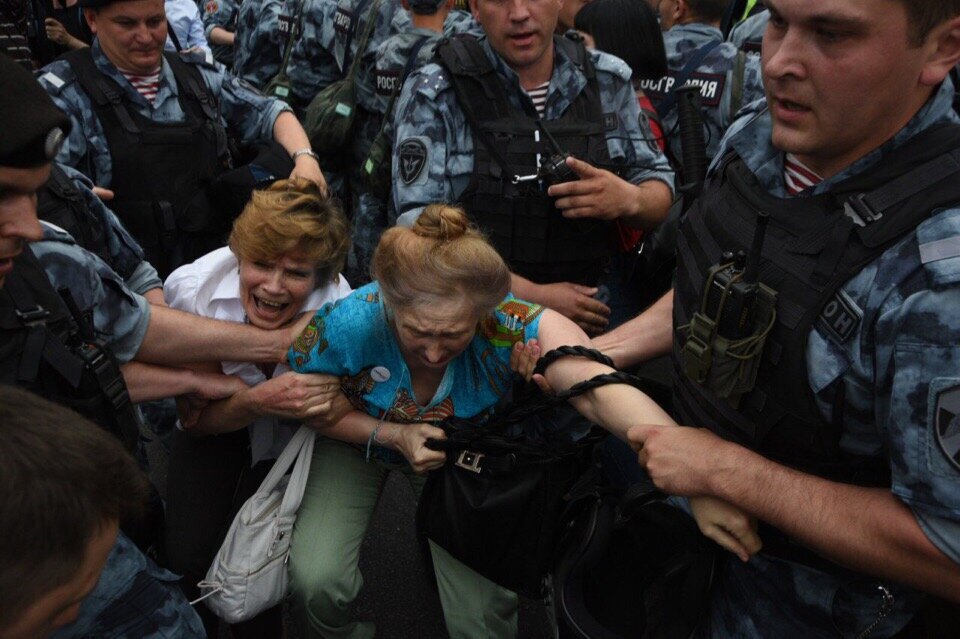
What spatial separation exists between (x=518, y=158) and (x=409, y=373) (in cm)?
82

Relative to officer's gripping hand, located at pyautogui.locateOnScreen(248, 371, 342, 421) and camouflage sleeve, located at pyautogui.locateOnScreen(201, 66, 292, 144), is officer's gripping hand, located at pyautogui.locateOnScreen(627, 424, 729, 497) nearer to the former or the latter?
officer's gripping hand, located at pyautogui.locateOnScreen(248, 371, 342, 421)

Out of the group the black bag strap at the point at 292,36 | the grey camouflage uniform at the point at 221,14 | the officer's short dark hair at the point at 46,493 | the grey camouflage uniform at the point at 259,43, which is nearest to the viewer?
the officer's short dark hair at the point at 46,493

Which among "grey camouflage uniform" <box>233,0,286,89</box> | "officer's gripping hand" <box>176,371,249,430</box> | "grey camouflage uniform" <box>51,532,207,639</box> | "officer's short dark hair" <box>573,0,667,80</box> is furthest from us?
"grey camouflage uniform" <box>233,0,286,89</box>

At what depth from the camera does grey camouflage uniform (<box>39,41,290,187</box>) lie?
10.5ft

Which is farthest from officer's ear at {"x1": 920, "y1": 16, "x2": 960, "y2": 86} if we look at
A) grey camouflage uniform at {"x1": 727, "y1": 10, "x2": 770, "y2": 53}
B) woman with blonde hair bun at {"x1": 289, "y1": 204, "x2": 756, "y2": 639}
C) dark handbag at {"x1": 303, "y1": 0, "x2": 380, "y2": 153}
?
dark handbag at {"x1": 303, "y1": 0, "x2": 380, "y2": 153}

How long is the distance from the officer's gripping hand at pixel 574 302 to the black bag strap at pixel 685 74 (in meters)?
1.15

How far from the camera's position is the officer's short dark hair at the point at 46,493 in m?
1.20

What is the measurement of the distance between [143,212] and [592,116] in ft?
5.79

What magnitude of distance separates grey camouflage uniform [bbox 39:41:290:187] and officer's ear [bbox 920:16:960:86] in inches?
104

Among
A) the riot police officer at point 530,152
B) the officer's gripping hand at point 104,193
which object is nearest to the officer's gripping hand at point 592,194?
the riot police officer at point 530,152

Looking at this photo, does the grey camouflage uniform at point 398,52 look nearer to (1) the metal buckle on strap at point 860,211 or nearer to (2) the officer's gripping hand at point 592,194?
(2) the officer's gripping hand at point 592,194

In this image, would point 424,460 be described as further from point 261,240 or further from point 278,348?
point 261,240

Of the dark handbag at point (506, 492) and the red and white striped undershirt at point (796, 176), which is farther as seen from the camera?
the dark handbag at point (506, 492)

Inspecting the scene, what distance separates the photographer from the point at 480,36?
3061 millimetres
